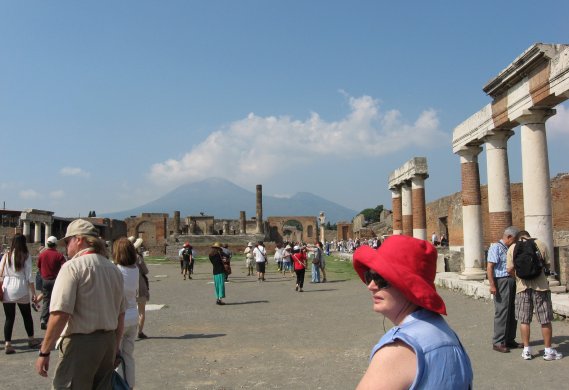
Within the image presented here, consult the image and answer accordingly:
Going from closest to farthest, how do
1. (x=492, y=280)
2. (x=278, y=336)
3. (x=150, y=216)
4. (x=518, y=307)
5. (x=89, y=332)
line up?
(x=89, y=332)
(x=518, y=307)
(x=492, y=280)
(x=278, y=336)
(x=150, y=216)

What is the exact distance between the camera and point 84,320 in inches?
146

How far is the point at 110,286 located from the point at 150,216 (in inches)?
2718

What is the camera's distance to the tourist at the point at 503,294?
7023 mm

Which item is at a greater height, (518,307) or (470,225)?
(470,225)

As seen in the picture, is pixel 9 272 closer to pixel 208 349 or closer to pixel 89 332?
pixel 208 349

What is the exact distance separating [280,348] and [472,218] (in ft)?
27.9

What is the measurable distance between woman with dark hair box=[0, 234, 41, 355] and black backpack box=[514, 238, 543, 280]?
6.74 meters

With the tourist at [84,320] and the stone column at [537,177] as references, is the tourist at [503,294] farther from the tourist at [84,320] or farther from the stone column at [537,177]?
the tourist at [84,320]

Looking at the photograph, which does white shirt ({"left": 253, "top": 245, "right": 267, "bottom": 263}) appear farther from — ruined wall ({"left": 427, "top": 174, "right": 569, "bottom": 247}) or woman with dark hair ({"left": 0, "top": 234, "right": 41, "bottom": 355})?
woman with dark hair ({"left": 0, "top": 234, "right": 41, "bottom": 355})

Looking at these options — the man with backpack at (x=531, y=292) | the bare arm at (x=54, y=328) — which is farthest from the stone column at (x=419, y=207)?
the bare arm at (x=54, y=328)

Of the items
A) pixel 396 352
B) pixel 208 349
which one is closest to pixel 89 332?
pixel 396 352

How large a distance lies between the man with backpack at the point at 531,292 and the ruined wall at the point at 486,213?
15.7 metres

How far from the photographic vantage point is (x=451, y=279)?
14.1m

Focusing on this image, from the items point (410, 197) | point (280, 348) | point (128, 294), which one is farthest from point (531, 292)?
point (410, 197)
